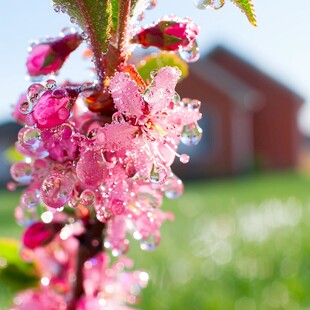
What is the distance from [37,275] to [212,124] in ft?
42.4

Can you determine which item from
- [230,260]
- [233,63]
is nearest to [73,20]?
[230,260]

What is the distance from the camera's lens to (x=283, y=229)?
5.03m

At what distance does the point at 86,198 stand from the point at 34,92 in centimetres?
10

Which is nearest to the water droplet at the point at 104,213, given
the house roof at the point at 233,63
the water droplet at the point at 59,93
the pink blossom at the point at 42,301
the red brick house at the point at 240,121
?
the water droplet at the point at 59,93

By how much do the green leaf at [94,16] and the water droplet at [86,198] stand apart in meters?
0.12

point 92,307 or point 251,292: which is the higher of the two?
point 92,307

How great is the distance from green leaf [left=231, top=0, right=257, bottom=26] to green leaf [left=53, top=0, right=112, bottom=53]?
0.37 feet

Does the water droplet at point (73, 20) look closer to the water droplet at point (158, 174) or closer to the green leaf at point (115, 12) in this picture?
the green leaf at point (115, 12)

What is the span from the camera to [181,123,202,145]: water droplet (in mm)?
619

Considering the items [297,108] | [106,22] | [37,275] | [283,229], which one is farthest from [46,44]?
[297,108]

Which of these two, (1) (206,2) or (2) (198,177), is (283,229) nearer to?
(1) (206,2)

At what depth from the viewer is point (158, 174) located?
552 mm

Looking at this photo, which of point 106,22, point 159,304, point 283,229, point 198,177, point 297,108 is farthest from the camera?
point 297,108

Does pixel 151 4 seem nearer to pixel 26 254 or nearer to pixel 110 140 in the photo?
pixel 110 140
